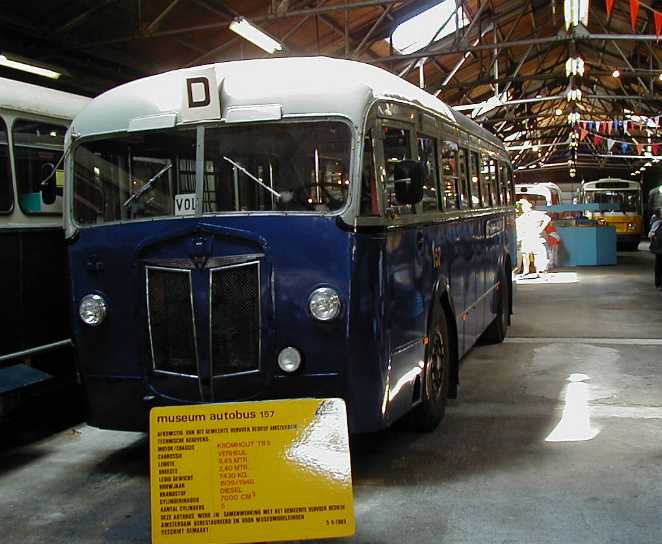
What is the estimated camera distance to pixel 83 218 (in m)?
5.57

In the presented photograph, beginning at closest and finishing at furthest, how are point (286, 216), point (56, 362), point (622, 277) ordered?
point (286, 216), point (56, 362), point (622, 277)

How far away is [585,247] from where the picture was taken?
25203 mm

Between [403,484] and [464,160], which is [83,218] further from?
Answer: [464,160]

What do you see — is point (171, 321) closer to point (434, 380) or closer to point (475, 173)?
point (434, 380)

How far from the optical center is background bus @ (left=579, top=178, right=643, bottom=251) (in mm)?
33625

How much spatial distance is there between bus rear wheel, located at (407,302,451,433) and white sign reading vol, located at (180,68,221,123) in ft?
7.82

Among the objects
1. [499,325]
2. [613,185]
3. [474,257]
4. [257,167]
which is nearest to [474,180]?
[474,257]

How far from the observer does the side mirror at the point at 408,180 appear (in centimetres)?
539

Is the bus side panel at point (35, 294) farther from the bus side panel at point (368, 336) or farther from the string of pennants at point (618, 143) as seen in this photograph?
the string of pennants at point (618, 143)

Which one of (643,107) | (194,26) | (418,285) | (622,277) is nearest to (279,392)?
(418,285)

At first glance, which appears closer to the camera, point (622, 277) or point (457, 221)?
point (457, 221)

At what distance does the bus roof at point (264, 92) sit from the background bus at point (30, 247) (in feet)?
3.59

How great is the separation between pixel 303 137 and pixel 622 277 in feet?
56.8

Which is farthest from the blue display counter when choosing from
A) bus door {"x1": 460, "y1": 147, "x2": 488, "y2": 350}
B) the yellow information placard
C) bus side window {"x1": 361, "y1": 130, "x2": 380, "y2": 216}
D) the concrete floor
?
the yellow information placard
